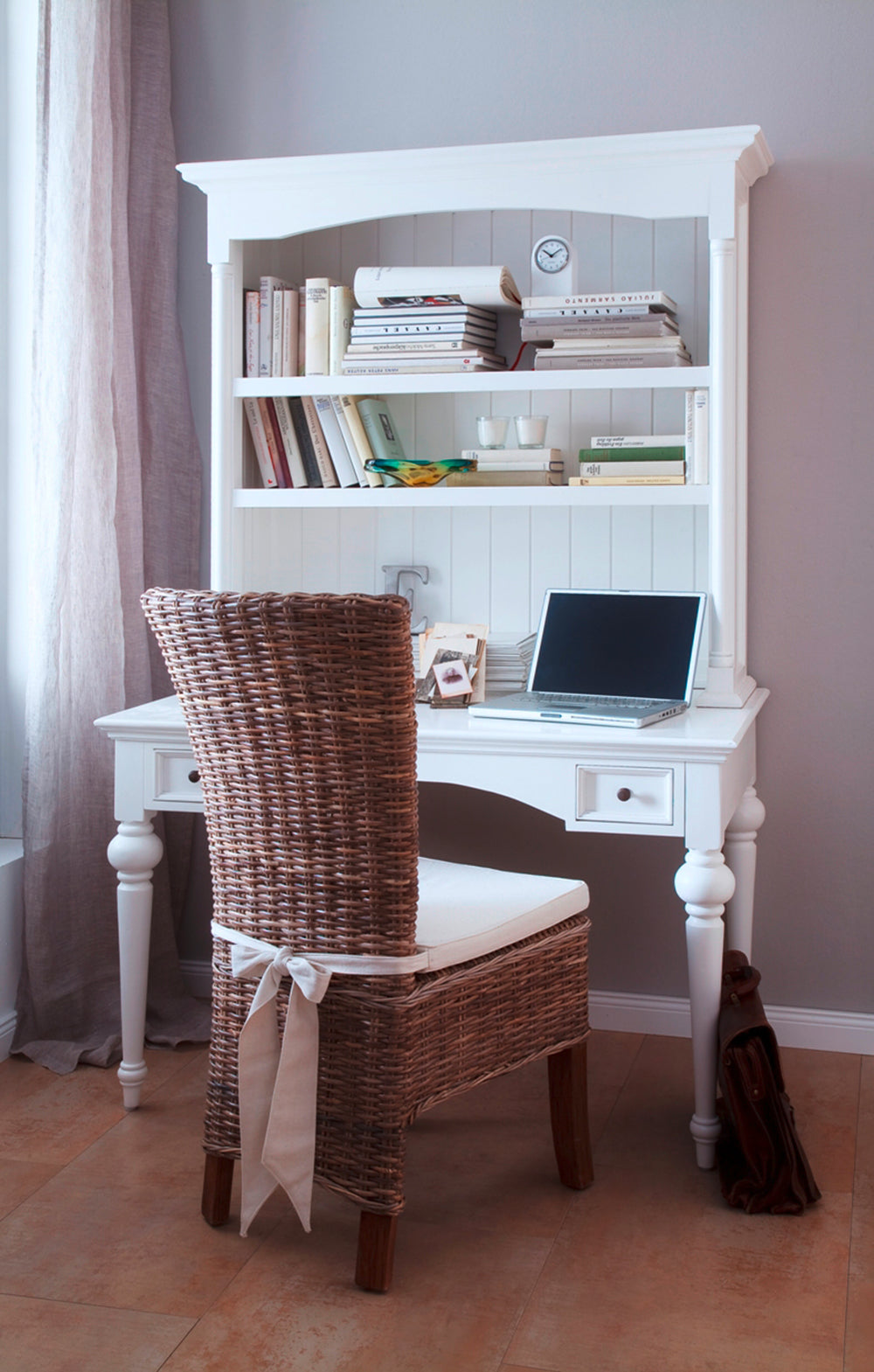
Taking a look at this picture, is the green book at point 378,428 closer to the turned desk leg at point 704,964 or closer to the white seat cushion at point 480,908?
the white seat cushion at point 480,908

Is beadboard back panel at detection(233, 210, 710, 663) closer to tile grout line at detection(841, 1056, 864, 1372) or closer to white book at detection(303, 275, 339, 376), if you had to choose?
white book at detection(303, 275, 339, 376)

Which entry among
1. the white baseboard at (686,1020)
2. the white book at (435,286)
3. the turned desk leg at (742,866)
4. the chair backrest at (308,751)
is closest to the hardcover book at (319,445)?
the white book at (435,286)

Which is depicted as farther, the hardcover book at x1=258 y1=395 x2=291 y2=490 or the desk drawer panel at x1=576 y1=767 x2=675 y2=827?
the hardcover book at x1=258 y1=395 x2=291 y2=490

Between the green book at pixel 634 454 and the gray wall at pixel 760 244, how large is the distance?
0.25 meters

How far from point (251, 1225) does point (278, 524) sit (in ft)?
4.75

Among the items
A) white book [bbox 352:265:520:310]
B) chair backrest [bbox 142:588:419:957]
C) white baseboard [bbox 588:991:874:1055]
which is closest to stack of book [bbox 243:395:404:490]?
white book [bbox 352:265:520:310]

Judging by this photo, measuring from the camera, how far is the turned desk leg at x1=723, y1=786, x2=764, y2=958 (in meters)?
2.50

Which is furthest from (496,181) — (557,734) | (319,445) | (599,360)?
(557,734)

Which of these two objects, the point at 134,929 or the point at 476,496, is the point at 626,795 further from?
the point at 134,929

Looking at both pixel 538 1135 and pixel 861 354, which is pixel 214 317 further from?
pixel 538 1135

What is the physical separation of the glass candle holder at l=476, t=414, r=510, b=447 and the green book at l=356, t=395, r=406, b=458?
187 millimetres

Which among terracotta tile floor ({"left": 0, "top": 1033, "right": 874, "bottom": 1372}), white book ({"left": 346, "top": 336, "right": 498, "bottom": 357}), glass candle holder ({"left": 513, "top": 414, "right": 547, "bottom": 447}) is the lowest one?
terracotta tile floor ({"left": 0, "top": 1033, "right": 874, "bottom": 1372})

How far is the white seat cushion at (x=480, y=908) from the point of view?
1.87 m

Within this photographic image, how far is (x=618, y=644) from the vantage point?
98.1 inches
